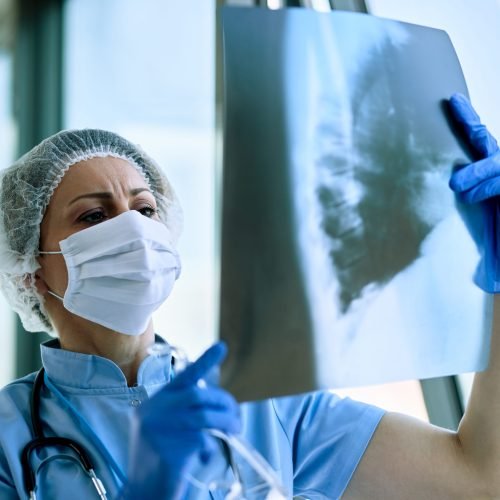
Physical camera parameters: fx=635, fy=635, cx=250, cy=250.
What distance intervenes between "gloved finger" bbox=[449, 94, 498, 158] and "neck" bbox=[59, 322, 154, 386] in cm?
75

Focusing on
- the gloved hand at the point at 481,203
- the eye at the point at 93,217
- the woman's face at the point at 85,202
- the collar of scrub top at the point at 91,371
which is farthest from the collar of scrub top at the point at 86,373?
the gloved hand at the point at 481,203

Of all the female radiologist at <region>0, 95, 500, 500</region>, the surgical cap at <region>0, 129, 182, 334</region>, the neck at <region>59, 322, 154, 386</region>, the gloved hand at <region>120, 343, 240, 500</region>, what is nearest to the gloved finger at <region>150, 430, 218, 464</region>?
the gloved hand at <region>120, 343, 240, 500</region>

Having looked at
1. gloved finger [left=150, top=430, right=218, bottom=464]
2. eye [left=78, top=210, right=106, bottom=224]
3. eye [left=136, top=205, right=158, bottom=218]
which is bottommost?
gloved finger [left=150, top=430, right=218, bottom=464]

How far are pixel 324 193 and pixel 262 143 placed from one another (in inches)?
4.7

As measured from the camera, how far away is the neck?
4.38ft

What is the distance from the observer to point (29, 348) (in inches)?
130

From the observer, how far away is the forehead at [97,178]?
1379mm

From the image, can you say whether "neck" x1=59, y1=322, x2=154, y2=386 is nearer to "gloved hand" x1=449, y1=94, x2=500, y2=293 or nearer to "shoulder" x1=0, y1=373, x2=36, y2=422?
"shoulder" x1=0, y1=373, x2=36, y2=422

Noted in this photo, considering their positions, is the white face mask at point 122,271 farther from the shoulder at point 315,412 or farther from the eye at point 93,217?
the shoulder at point 315,412

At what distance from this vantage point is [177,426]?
825 mm

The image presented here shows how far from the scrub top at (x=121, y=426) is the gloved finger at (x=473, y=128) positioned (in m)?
0.57

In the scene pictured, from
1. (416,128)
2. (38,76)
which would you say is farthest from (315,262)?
(38,76)

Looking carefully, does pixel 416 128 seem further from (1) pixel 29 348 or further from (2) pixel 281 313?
(1) pixel 29 348

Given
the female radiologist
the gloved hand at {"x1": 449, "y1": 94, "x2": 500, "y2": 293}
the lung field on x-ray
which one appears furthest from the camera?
the female radiologist
